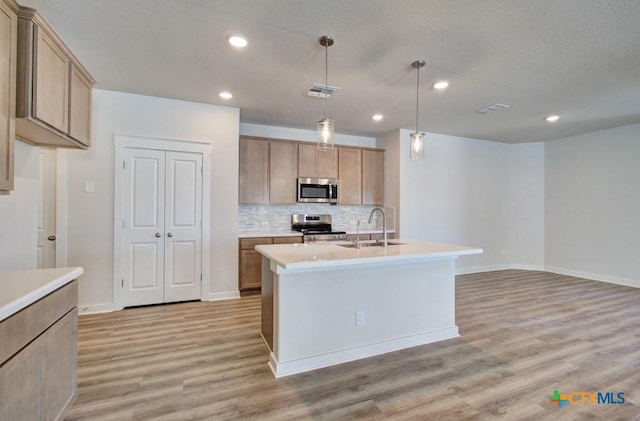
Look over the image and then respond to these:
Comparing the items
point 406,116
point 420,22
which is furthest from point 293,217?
point 420,22

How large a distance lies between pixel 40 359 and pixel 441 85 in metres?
3.98

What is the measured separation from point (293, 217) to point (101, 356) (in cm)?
325

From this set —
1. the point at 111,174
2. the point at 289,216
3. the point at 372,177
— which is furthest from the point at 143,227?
the point at 372,177

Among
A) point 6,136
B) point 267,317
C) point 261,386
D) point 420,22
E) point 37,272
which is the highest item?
point 420,22

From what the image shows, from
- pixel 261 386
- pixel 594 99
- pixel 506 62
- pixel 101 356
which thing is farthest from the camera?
pixel 594 99

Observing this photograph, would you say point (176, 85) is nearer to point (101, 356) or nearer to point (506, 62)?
point (101, 356)

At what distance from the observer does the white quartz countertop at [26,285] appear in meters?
1.26

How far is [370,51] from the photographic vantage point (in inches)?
106

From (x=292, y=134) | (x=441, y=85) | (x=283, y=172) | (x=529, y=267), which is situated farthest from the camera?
(x=529, y=267)

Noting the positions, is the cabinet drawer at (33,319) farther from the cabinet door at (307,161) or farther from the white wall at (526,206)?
the white wall at (526,206)

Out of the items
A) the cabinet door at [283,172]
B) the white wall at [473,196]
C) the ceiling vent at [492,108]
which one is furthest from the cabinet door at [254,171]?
the ceiling vent at [492,108]

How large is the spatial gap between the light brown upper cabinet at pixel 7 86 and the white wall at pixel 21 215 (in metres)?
0.62

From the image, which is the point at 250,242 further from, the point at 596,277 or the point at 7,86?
the point at 596,277

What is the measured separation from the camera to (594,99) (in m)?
3.84
